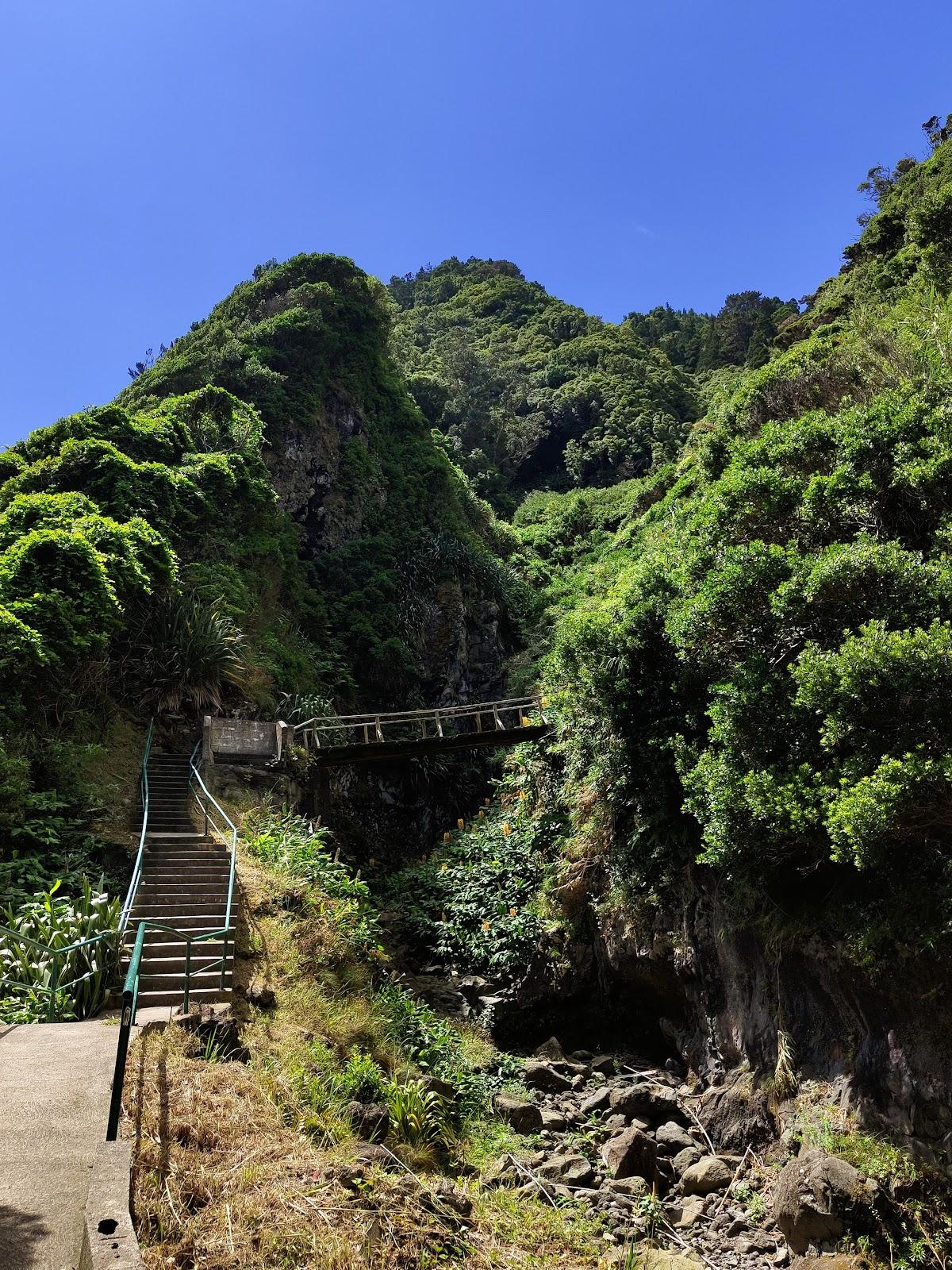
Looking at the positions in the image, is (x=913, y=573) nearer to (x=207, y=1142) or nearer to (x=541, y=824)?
(x=207, y=1142)

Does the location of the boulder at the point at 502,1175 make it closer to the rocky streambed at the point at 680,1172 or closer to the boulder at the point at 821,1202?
the rocky streambed at the point at 680,1172

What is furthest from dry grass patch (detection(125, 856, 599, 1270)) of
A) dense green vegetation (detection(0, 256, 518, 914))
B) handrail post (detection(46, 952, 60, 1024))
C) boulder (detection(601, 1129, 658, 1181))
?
dense green vegetation (detection(0, 256, 518, 914))

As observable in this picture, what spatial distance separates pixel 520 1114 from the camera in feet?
28.1

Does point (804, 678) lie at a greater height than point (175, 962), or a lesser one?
greater

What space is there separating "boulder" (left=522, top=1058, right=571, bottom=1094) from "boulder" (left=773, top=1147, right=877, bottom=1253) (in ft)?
12.2

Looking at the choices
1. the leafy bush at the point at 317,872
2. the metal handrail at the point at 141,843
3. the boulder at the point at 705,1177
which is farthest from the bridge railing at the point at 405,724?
the boulder at the point at 705,1177

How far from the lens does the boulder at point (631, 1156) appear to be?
7.69 metres

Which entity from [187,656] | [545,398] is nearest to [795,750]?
[187,656]

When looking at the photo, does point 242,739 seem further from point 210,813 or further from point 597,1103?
point 597,1103

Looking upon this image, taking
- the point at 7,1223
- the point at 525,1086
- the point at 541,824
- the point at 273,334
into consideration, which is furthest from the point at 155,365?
the point at 7,1223

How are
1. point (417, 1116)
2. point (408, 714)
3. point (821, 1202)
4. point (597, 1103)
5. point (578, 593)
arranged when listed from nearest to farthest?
1. point (821, 1202)
2. point (417, 1116)
3. point (597, 1103)
4. point (408, 714)
5. point (578, 593)

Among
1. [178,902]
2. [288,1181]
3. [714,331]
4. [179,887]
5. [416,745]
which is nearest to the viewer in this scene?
[288,1181]

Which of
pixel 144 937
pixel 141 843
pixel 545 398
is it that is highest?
pixel 545 398

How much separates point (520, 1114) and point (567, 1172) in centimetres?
109
